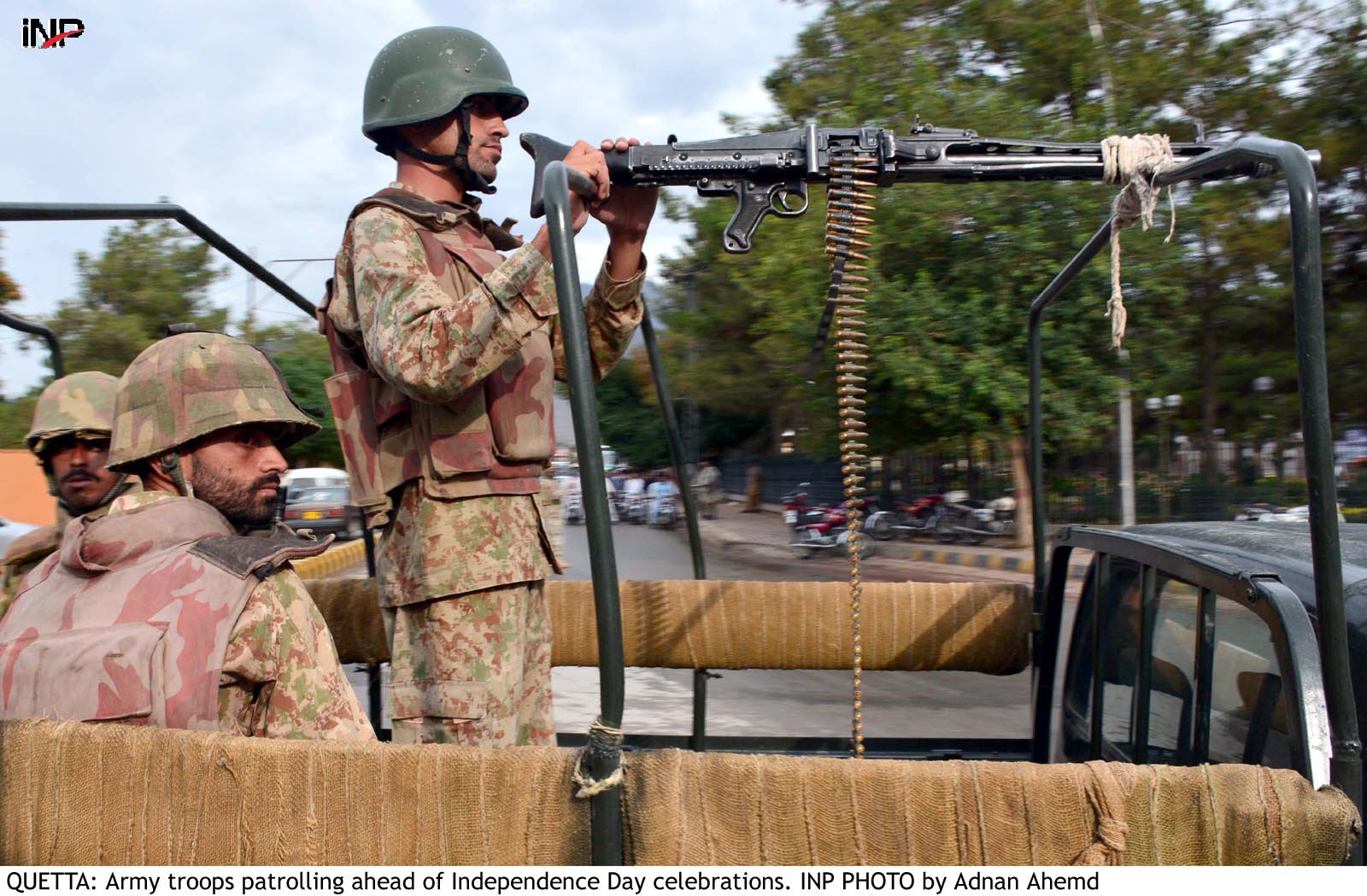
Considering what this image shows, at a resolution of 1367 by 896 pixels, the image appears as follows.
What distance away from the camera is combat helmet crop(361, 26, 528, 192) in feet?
6.83

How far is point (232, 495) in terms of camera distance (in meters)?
1.75

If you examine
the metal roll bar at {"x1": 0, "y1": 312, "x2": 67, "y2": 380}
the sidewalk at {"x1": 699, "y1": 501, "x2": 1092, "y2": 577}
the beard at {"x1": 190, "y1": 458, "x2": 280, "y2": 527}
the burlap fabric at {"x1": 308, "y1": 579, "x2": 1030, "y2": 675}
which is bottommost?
the sidewalk at {"x1": 699, "y1": 501, "x2": 1092, "y2": 577}

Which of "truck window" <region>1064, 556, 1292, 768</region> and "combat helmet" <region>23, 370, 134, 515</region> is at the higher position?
"combat helmet" <region>23, 370, 134, 515</region>

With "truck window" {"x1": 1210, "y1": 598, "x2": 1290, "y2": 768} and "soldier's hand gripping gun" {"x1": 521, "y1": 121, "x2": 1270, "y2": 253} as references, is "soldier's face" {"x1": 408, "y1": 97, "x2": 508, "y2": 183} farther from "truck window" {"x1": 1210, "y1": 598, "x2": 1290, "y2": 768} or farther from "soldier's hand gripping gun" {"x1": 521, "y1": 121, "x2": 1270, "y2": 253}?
"truck window" {"x1": 1210, "y1": 598, "x2": 1290, "y2": 768}

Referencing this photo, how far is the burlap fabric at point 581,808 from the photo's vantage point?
119 centimetres

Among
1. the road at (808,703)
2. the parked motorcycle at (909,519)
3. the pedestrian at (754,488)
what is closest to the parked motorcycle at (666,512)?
the pedestrian at (754,488)

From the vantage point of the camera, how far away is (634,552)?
1582 cm

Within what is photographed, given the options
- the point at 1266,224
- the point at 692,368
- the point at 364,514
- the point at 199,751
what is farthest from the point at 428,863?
the point at 692,368

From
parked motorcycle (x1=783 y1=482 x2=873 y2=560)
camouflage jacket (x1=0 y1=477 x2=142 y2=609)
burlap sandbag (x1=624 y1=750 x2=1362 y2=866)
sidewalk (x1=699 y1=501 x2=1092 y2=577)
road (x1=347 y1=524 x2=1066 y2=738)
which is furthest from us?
parked motorcycle (x1=783 y1=482 x2=873 y2=560)

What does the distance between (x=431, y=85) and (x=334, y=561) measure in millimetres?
11268

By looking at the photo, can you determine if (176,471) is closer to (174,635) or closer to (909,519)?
(174,635)

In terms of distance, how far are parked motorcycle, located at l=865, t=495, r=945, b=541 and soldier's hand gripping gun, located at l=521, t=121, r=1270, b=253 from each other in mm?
13113

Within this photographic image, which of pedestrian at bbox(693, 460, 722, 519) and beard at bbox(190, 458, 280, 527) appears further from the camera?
pedestrian at bbox(693, 460, 722, 519)

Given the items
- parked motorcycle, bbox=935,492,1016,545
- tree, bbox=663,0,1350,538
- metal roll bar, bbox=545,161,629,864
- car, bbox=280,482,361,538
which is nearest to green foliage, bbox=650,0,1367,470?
tree, bbox=663,0,1350,538
